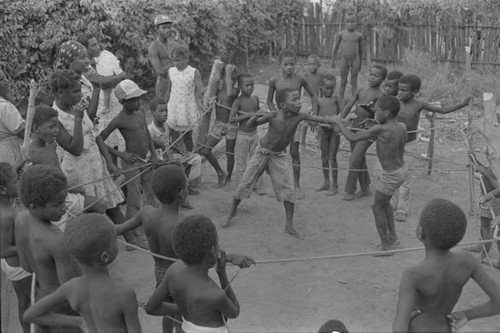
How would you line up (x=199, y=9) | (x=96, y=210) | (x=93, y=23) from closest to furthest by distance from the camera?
(x=96, y=210)
(x=93, y=23)
(x=199, y=9)

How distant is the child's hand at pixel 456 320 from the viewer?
10.4 feet

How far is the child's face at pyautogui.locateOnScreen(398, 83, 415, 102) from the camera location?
6688mm

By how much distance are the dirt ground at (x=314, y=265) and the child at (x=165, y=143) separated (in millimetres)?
507

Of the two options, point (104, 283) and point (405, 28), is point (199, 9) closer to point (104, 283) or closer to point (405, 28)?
point (405, 28)

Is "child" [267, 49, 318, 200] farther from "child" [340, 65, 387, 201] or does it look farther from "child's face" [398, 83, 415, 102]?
"child's face" [398, 83, 415, 102]

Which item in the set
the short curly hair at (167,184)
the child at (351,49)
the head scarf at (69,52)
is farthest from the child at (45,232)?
the child at (351,49)

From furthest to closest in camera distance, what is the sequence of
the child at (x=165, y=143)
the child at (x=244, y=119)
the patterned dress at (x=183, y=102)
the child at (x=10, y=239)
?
1. the patterned dress at (x=183, y=102)
2. the child at (x=244, y=119)
3. the child at (x=165, y=143)
4. the child at (x=10, y=239)

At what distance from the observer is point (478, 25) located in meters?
13.9

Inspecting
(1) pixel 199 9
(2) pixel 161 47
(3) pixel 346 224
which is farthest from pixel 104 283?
(1) pixel 199 9

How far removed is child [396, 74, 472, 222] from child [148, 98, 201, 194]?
7.33ft

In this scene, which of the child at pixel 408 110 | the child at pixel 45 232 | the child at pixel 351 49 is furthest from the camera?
the child at pixel 351 49

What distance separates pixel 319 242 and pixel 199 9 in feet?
25.8

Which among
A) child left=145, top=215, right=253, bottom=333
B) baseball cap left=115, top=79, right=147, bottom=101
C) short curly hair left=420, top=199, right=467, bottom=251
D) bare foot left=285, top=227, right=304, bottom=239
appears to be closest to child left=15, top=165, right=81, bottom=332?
child left=145, top=215, right=253, bottom=333

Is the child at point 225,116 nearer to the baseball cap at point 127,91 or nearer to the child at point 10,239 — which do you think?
the baseball cap at point 127,91
